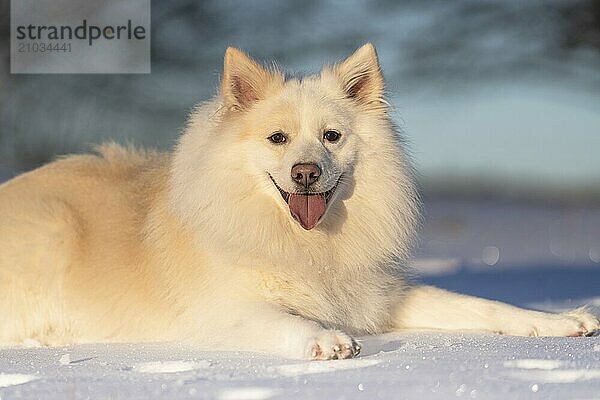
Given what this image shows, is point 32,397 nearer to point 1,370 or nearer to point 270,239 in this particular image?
point 1,370

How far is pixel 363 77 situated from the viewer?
13.6 feet

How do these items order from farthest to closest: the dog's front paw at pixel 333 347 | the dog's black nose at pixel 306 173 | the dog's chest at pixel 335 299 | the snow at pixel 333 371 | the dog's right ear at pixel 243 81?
the dog's right ear at pixel 243 81 → the dog's chest at pixel 335 299 → the dog's black nose at pixel 306 173 → the dog's front paw at pixel 333 347 → the snow at pixel 333 371

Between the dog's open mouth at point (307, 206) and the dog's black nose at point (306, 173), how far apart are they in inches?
5.5

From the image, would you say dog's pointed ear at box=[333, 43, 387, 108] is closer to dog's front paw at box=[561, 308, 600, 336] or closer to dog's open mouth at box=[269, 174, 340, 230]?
dog's open mouth at box=[269, 174, 340, 230]

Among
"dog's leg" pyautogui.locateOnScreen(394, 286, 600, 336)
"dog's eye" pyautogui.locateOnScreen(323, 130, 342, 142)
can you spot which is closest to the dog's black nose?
"dog's eye" pyautogui.locateOnScreen(323, 130, 342, 142)

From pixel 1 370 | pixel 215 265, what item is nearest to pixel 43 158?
pixel 215 265

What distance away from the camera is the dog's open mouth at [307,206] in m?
3.80

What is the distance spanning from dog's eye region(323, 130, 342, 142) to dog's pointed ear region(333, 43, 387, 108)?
30cm

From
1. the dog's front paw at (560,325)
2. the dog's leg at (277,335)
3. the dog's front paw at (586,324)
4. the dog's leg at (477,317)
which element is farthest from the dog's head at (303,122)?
the dog's front paw at (586,324)

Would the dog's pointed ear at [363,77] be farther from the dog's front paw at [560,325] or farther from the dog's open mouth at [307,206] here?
the dog's front paw at [560,325]

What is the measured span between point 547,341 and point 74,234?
2200 mm

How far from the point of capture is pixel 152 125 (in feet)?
31.0

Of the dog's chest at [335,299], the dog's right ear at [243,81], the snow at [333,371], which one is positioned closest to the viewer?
the snow at [333,371]

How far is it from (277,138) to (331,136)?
229mm
